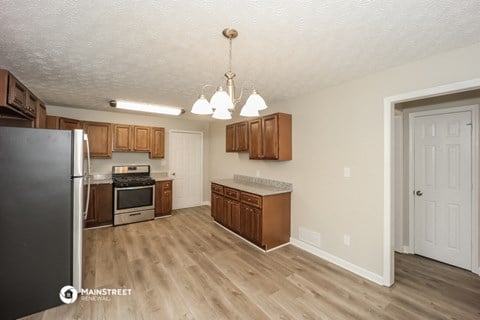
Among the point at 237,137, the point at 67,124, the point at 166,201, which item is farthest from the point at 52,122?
the point at 237,137

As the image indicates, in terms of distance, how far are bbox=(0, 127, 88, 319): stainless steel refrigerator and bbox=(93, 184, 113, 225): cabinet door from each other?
2.30 m

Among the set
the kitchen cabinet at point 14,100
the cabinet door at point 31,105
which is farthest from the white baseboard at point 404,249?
the cabinet door at point 31,105

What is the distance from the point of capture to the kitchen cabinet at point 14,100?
2035 mm

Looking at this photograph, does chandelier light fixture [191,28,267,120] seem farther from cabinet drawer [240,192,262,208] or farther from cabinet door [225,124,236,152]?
cabinet door [225,124,236,152]

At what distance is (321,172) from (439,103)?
192 cm

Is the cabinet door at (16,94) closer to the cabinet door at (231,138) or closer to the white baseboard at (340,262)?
the cabinet door at (231,138)

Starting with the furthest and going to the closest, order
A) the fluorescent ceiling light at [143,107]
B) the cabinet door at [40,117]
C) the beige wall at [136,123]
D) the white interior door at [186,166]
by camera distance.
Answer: the white interior door at [186,166], the beige wall at [136,123], the fluorescent ceiling light at [143,107], the cabinet door at [40,117]

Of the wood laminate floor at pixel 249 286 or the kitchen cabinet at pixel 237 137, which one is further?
the kitchen cabinet at pixel 237 137

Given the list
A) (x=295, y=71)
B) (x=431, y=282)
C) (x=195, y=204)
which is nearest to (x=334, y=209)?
(x=431, y=282)

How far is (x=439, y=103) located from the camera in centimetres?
298

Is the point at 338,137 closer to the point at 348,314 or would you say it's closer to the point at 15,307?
the point at 348,314

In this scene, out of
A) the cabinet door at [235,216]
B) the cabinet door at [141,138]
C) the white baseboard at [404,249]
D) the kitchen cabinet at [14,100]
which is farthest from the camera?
the cabinet door at [141,138]

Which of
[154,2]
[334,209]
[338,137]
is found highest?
[154,2]

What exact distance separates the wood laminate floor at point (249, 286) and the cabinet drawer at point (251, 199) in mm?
722
